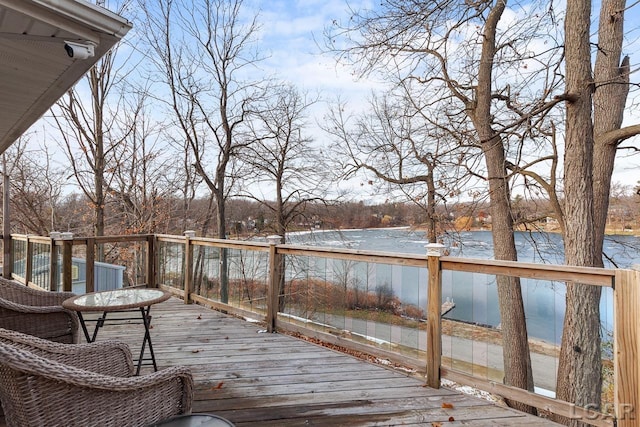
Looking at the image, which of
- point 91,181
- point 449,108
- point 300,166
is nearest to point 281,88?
point 300,166

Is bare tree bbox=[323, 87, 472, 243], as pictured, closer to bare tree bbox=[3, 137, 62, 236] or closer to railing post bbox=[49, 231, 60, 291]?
railing post bbox=[49, 231, 60, 291]

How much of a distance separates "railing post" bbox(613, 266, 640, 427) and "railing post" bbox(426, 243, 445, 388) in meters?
1.16

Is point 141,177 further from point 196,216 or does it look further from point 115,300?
point 115,300

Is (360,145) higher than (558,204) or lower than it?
higher

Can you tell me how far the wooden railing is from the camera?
7.17ft

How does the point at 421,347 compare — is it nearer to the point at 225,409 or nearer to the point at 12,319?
the point at 225,409

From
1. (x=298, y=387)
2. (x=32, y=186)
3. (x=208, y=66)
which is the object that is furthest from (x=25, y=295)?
(x=32, y=186)

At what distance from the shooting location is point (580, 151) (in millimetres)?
4598

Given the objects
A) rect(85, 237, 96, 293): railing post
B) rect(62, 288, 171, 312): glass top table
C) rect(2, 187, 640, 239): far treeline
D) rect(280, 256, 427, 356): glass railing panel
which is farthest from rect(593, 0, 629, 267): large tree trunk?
rect(85, 237, 96, 293): railing post

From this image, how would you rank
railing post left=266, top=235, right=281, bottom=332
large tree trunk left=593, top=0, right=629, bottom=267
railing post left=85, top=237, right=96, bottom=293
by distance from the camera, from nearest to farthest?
railing post left=266, top=235, right=281, bottom=332
large tree trunk left=593, top=0, right=629, bottom=267
railing post left=85, top=237, right=96, bottom=293

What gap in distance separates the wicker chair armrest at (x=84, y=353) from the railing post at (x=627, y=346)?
2820 mm

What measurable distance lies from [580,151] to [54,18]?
5.40m

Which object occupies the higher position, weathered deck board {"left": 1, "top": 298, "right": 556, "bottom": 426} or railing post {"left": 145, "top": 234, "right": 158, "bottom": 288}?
railing post {"left": 145, "top": 234, "right": 158, "bottom": 288}

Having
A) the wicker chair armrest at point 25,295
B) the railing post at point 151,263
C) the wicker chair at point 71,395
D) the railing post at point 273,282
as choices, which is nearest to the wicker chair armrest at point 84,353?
the wicker chair at point 71,395
